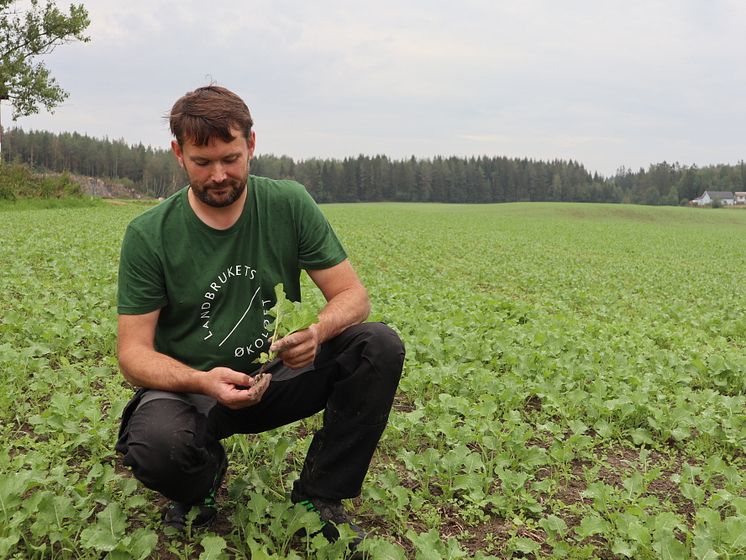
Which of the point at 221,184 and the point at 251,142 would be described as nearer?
the point at 221,184

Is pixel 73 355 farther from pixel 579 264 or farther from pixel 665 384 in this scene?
pixel 579 264

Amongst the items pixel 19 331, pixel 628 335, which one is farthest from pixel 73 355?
pixel 628 335

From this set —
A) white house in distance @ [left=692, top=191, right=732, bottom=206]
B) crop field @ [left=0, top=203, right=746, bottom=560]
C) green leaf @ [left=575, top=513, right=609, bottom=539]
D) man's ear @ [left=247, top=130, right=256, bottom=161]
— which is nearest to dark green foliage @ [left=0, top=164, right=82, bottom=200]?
crop field @ [left=0, top=203, right=746, bottom=560]

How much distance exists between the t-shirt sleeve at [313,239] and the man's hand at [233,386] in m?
0.76

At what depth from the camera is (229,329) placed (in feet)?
9.37

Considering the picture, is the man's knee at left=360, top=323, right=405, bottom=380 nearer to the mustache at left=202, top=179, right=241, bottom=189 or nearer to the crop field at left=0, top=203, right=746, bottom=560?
the crop field at left=0, top=203, right=746, bottom=560

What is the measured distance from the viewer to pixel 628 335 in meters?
7.60

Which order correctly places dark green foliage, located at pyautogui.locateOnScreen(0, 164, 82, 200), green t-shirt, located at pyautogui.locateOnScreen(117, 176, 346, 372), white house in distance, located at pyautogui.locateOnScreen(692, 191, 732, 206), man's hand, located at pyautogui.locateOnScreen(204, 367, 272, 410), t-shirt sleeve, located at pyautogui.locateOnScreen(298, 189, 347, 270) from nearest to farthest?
man's hand, located at pyautogui.locateOnScreen(204, 367, 272, 410) < green t-shirt, located at pyautogui.locateOnScreen(117, 176, 346, 372) < t-shirt sleeve, located at pyautogui.locateOnScreen(298, 189, 347, 270) < dark green foliage, located at pyautogui.locateOnScreen(0, 164, 82, 200) < white house in distance, located at pyautogui.locateOnScreen(692, 191, 732, 206)

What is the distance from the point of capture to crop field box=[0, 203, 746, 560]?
9.06 feet

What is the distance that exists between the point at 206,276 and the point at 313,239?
544mm

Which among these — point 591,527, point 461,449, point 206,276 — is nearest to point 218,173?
point 206,276

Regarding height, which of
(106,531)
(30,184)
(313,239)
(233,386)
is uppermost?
(30,184)

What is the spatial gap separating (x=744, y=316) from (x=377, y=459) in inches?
340

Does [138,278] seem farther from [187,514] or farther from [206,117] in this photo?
[187,514]
